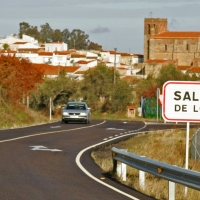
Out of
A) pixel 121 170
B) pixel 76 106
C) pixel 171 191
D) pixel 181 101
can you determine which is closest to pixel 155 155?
pixel 121 170

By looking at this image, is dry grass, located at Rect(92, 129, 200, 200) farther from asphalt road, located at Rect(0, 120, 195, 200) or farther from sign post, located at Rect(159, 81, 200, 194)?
sign post, located at Rect(159, 81, 200, 194)

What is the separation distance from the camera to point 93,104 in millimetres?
92312

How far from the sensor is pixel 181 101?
14.8 metres

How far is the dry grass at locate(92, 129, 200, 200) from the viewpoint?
15133mm

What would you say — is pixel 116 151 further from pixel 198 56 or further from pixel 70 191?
pixel 198 56

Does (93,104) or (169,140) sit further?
(93,104)

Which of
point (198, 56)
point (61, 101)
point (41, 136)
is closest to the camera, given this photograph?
point (41, 136)

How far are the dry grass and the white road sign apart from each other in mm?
1509

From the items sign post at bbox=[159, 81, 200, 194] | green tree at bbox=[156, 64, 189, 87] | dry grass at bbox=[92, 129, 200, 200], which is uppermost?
green tree at bbox=[156, 64, 189, 87]

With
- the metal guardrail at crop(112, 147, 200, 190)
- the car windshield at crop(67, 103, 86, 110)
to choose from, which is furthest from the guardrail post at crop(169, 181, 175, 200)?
the car windshield at crop(67, 103, 86, 110)

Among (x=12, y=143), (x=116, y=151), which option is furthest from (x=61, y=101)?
(x=116, y=151)

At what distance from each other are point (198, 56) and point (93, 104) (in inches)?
3855

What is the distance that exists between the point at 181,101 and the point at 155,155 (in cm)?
957

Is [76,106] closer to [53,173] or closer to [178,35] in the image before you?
[53,173]
